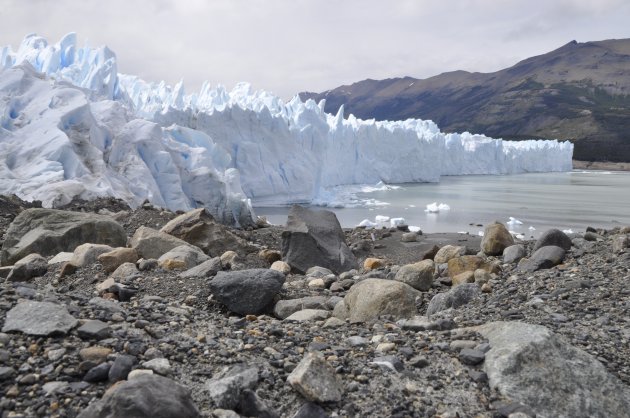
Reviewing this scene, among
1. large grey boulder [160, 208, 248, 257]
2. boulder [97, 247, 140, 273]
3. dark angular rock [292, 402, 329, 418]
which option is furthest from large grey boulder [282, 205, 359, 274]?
dark angular rock [292, 402, 329, 418]

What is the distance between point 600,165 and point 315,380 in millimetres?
70865

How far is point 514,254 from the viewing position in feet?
15.9

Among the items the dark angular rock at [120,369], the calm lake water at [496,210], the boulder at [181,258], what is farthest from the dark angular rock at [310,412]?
the calm lake water at [496,210]

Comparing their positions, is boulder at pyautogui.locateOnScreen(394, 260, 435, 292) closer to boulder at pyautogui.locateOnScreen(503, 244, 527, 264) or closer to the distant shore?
boulder at pyautogui.locateOnScreen(503, 244, 527, 264)

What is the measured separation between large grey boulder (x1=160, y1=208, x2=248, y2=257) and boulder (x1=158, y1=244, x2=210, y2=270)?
165 cm

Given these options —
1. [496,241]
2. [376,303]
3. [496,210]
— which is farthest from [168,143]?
[496,210]

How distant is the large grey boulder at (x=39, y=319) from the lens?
2092mm

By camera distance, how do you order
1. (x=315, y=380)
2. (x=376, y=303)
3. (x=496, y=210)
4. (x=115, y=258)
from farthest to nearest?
1. (x=496, y=210)
2. (x=115, y=258)
3. (x=376, y=303)
4. (x=315, y=380)

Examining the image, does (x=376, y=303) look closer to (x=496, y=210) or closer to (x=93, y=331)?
(x=93, y=331)

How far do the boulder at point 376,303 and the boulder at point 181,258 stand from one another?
156 centimetres

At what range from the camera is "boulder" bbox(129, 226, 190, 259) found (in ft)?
16.9

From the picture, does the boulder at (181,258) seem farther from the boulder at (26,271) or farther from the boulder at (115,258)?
the boulder at (26,271)

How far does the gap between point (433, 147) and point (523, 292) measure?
3409 centimetres

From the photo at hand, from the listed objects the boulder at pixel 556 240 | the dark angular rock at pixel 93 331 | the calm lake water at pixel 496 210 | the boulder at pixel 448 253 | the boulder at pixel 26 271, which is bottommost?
the calm lake water at pixel 496 210
